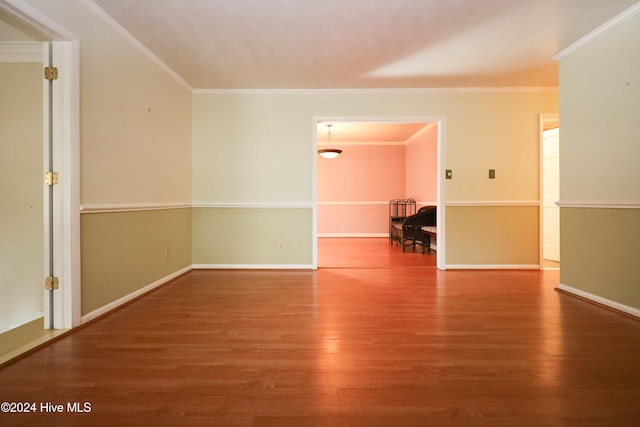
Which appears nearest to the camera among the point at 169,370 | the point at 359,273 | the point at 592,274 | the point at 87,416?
the point at 87,416

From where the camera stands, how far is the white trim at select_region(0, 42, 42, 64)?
2910 millimetres

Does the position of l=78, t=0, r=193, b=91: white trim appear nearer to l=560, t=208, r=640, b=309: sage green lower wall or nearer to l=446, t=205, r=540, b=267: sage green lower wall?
l=446, t=205, r=540, b=267: sage green lower wall

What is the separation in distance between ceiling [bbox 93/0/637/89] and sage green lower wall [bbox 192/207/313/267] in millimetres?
1760

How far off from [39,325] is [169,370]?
4.62 ft

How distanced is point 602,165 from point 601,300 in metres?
1.24

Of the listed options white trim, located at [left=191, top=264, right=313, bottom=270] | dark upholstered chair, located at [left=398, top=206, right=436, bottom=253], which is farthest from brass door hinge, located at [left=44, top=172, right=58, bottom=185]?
dark upholstered chair, located at [left=398, top=206, right=436, bottom=253]

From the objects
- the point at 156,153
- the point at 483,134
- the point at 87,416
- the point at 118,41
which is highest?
the point at 118,41

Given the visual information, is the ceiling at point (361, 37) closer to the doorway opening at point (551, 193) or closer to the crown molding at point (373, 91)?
the crown molding at point (373, 91)

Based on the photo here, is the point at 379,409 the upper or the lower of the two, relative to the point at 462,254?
lower

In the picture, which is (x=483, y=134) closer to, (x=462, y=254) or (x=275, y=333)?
(x=462, y=254)

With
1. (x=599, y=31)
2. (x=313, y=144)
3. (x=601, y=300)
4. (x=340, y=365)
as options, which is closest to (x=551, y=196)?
(x=601, y=300)

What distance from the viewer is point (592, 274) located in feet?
10.0

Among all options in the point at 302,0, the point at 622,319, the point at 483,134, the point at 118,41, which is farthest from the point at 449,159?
the point at 118,41

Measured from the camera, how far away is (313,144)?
4.47 metres
